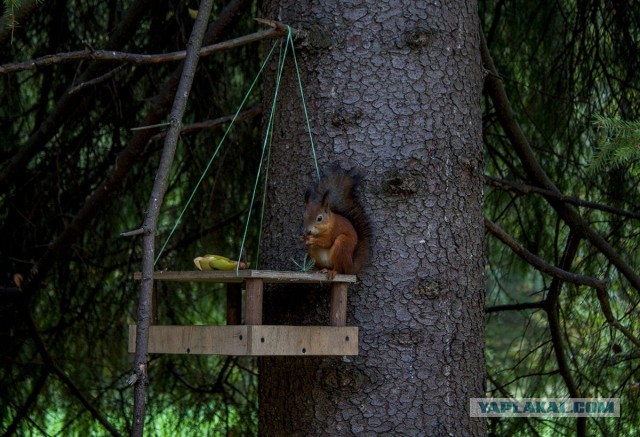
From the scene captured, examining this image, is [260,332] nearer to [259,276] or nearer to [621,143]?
[259,276]

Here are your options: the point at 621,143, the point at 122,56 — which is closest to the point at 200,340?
the point at 122,56

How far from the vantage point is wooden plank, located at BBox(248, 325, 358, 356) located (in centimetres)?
186

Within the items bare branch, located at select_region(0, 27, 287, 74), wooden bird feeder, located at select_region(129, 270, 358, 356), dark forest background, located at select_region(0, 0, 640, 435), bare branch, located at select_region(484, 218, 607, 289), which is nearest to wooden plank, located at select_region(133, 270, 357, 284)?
wooden bird feeder, located at select_region(129, 270, 358, 356)

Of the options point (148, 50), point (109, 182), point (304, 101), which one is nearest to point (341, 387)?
point (304, 101)

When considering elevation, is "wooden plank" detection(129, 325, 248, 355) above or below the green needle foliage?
below

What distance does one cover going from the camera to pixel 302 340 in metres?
1.93

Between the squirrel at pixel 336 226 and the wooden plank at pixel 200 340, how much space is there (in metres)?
0.25

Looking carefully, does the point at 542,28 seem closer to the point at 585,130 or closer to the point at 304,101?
the point at 585,130

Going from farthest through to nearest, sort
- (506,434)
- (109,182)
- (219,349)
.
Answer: (506,434), (109,182), (219,349)

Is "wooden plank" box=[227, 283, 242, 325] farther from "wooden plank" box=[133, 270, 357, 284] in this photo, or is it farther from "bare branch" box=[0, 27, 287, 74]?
"bare branch" box=[0, 27, 287, 74]

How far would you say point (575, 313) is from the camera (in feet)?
11.8

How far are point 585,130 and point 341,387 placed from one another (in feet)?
5.86

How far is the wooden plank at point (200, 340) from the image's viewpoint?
1.88 metres

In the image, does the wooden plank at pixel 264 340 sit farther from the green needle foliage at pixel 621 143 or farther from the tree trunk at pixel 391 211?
the green needle foliage at pixel 621 143
